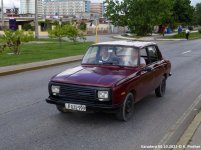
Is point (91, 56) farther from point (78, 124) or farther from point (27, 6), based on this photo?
point (27, 6)

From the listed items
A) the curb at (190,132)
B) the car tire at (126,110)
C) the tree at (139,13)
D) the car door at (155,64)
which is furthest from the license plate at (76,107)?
the tree at (139,13)

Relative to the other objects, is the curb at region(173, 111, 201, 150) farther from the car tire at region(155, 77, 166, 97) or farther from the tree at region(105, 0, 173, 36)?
the tree at region(105, 0, 173, 36)

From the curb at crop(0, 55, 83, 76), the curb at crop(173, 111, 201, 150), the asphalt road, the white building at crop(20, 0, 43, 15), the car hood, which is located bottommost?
the curb at crop(0, 55, 83, 76)

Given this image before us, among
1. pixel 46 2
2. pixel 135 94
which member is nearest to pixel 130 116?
pixel 135 94

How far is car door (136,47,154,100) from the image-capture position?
26.2 ft

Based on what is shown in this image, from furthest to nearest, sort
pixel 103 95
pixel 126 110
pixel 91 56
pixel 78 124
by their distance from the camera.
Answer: pixel 91 56
pixel 126 110
pixel 78 124
pixel 103 95

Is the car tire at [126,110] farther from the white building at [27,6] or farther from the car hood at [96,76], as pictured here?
the white building at [27,6]

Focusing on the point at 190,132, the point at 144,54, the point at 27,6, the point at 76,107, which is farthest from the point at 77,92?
the point at 27,6

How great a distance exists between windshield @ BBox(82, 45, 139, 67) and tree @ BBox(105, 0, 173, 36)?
144 ft

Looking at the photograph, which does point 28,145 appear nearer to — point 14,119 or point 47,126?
point 47,126

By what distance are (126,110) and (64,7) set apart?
579 ft

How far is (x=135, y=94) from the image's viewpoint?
25.6 ft

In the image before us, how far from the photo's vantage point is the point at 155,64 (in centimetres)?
920

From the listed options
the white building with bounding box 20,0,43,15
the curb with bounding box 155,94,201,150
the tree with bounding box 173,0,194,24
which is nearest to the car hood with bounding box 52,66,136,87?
the curb with bounding box 155,94,201,150
